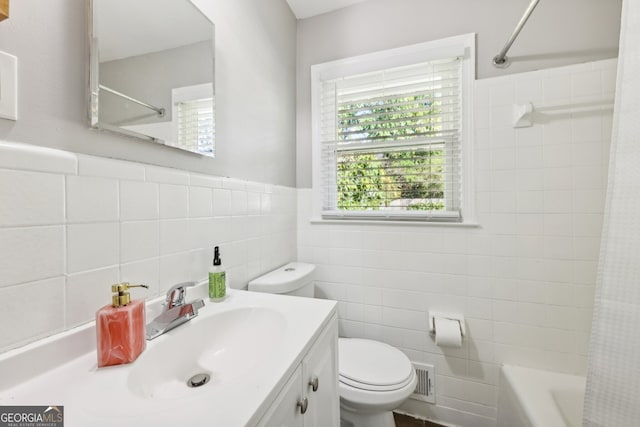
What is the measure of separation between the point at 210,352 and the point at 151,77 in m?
0.85

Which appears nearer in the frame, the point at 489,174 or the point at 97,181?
the point at 97,181

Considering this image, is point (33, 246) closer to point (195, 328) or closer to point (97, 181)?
point (97, 181)

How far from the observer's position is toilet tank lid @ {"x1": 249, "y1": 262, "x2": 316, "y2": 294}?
115cm

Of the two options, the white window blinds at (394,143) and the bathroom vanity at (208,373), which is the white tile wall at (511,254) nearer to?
the white window blinds at (394,143)

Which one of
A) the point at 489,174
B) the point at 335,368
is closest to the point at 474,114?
the point at 489,174

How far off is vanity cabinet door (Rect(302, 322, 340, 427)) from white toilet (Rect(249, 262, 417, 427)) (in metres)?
0.21

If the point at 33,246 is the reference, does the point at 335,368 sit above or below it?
below

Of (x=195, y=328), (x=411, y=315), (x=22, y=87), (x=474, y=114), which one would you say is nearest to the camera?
(x=22, y=87)

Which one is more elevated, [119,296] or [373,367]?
[119,296]

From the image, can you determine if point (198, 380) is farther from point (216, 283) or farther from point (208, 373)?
point (216, 283)

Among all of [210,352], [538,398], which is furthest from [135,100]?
[538,398]

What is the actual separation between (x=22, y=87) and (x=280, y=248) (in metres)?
1.14

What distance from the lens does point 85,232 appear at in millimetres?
585

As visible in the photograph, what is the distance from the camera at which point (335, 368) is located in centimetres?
88
